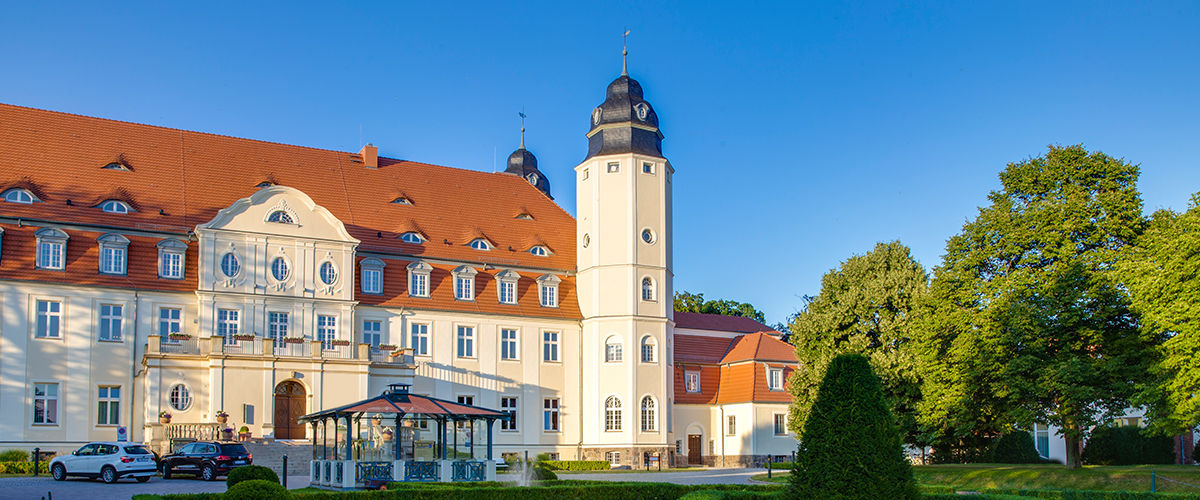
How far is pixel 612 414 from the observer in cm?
4631

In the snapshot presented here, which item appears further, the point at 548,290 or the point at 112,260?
the point at 548,290

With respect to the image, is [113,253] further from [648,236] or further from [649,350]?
[649,350]

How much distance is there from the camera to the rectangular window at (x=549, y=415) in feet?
153

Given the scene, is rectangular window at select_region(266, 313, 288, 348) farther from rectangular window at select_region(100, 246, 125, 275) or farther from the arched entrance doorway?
rectangular window at select_region(100, 246, 125, 275)

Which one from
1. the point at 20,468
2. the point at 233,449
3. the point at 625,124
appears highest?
the point at 625,124

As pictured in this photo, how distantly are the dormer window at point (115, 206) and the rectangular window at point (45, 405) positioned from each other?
6926 millimetres

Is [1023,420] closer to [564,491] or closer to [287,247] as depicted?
[564,491]

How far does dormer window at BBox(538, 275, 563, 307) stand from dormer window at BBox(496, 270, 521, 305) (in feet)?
4.01

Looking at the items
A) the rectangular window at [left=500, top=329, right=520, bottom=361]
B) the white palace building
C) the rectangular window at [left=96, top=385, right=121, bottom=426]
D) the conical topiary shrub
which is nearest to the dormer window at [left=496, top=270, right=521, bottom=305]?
the white palace building

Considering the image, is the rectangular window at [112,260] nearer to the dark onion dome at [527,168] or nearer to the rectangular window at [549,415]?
the rectangular window at [549,415]

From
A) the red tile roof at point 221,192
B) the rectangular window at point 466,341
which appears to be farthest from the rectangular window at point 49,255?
the rectangular window at point 466,341

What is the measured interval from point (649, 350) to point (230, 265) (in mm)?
17821

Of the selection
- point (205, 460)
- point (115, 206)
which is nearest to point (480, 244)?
point (115, 206)

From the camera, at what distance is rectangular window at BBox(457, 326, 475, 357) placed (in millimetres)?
45594
